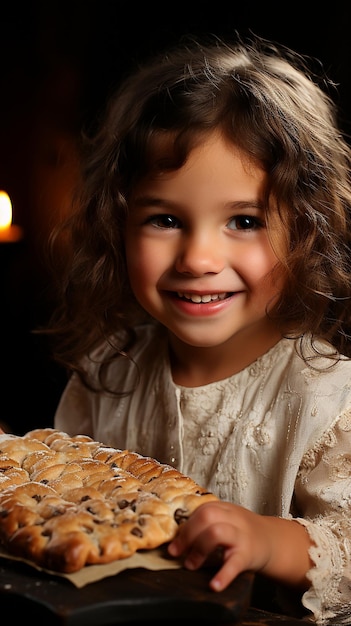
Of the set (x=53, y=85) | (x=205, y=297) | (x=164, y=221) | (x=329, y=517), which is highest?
(x=53, y=85)

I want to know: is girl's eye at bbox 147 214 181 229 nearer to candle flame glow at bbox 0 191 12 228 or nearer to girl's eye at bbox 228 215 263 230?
girl's eye at bbox 228 215 263 230

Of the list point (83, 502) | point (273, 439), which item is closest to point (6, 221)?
point (273, 439)

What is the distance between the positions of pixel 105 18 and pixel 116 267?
1676 mm

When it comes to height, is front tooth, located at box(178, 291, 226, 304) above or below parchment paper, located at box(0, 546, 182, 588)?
above

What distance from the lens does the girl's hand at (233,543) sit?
2.67 feet

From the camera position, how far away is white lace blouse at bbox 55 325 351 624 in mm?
1098

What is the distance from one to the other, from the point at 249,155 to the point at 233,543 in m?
0.60

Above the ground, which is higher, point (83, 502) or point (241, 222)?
point (241, 222)

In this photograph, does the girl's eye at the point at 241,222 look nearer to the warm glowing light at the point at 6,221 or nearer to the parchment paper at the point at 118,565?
the parchment paper at the point at 118,565

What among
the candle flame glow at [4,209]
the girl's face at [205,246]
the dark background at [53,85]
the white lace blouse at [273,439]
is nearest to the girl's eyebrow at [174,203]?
the girl's face at [205,246]

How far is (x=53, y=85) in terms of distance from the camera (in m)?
3.20

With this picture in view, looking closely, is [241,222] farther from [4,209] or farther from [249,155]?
[4,209]

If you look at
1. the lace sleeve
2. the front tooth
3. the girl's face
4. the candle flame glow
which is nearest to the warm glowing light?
the candle flame glow

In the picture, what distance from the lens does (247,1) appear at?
2342 mm
